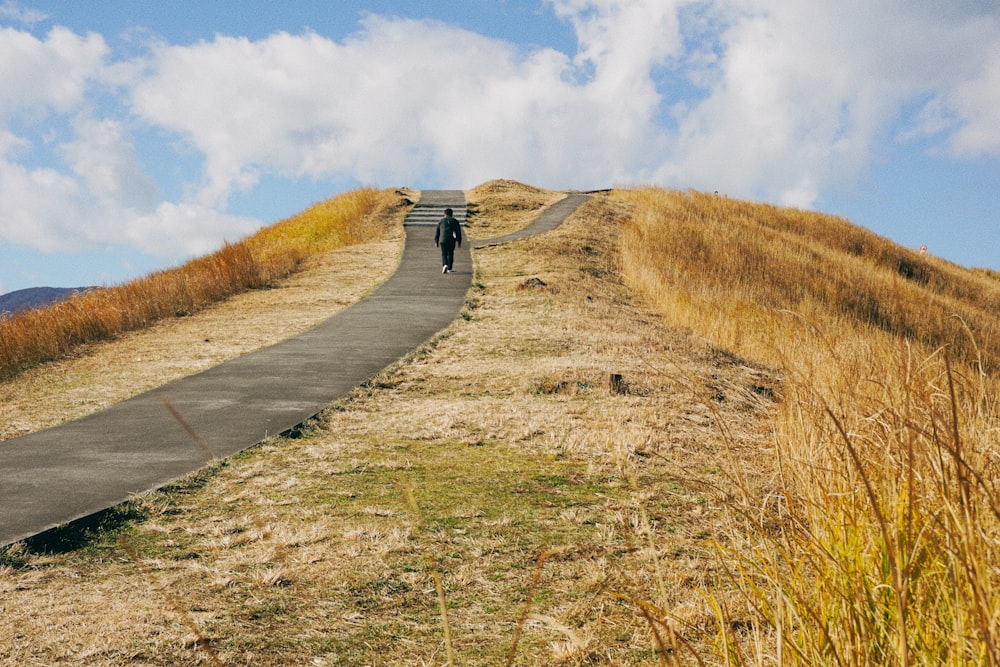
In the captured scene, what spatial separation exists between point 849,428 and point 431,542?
95.8 inches

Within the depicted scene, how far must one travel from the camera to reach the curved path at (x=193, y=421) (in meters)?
5.46

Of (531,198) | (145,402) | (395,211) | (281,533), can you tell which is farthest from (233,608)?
(531,198)

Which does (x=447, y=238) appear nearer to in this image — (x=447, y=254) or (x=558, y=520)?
(x=447, y=254)

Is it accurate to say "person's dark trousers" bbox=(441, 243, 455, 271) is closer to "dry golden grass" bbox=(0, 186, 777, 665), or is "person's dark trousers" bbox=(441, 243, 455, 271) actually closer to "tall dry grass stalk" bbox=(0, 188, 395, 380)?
"tall dry grass stalk" bbox=(0, 188, 395, 380)

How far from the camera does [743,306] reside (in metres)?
15.7

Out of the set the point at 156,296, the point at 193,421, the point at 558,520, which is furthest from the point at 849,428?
the point at 156,296

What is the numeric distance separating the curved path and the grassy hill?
336 mm

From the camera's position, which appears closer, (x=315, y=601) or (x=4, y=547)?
(x=315, y=601)

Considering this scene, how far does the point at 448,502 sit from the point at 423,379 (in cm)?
399

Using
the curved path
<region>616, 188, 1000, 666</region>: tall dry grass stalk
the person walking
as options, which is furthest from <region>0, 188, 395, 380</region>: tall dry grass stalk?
<region>616, 188, 1000, 666</region>: tall dry grass stalk

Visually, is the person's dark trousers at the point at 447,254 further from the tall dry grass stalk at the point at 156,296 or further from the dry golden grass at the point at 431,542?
the dry golden grass at the point at 431,542

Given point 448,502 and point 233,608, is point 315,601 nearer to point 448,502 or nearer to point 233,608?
point 233,608

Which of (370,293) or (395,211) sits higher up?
(395,211)

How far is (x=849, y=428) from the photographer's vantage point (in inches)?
126
